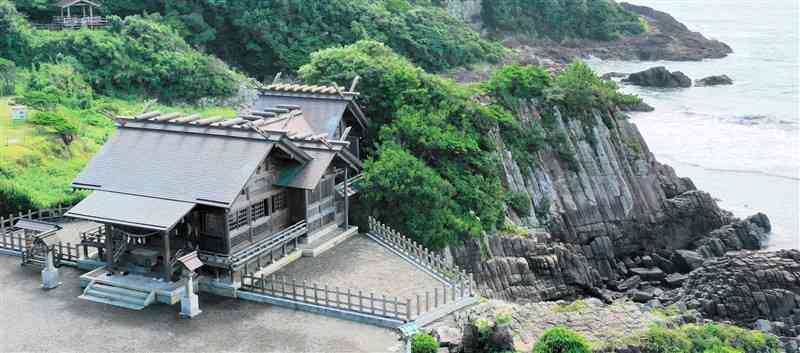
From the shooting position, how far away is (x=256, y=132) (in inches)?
1400

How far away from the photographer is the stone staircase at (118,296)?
33.6 metres

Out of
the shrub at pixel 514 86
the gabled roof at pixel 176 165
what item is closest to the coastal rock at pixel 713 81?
the shrub at pixel 514 86

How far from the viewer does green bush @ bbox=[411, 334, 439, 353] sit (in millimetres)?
29156

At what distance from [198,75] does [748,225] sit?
121 feet

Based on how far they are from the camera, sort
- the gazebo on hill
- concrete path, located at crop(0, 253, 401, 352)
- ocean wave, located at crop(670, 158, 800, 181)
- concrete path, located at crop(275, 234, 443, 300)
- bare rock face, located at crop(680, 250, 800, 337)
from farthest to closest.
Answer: the gazebo on hill → ocean wave, located at crop(670, 158, 800, 181) → bare rock face, located at crop(680, 250, 800, 337) → concrete path, located at crop(275, 234, 443, 300) → concrete path, located at crop(0, 253, 401, 352)

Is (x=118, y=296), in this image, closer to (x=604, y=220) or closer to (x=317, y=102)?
(x=317, y=102)

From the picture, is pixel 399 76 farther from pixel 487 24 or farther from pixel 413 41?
pixel 487 24

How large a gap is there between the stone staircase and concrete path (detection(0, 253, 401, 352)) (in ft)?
1.08

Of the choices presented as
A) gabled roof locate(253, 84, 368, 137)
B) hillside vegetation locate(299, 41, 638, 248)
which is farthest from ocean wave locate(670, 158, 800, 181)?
gabled roof locate(253, 84, 368, 137)

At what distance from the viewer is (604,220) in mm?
55625

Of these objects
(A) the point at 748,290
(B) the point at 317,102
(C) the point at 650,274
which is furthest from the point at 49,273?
(C) the point at 650,274

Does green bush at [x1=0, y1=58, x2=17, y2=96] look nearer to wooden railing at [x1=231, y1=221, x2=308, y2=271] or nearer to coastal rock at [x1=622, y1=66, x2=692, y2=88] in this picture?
wooden railing at [x1=231, y1=221, x2=308, y2=271]

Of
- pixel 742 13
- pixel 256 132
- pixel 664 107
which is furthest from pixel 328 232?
pixel 742 13

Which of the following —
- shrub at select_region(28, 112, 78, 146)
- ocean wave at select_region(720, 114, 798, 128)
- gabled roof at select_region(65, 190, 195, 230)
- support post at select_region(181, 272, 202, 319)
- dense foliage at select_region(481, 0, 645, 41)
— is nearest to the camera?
support post at select_region(181, 272, 202, 319)
